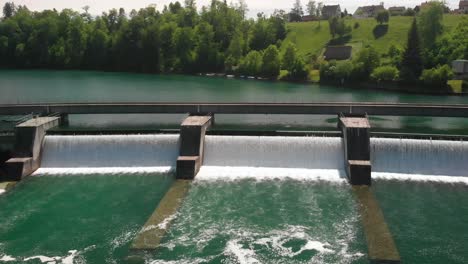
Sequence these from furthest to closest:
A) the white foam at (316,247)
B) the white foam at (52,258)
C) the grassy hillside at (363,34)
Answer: the grassy hillside at (363,34) < the white foam at (316,247) < the white foam at (52,258)

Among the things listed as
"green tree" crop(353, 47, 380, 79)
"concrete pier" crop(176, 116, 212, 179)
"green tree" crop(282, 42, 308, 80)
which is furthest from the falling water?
"green tree" crop(282, 42, 308, 80)

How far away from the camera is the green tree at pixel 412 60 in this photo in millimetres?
70125

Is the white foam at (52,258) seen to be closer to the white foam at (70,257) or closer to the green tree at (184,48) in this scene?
the white foam at (70,257)

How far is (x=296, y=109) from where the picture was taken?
118 feet

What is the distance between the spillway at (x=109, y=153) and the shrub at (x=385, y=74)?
49852mm

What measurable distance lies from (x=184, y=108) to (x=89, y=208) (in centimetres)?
1360

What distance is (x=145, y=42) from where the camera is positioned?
111250 millimetres

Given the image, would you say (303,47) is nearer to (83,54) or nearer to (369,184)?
(83,54)

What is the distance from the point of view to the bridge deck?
35287 millimetres

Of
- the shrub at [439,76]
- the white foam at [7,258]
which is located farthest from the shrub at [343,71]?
the white foam at [7,258]

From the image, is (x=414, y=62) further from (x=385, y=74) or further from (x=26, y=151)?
(x=26, y=151)

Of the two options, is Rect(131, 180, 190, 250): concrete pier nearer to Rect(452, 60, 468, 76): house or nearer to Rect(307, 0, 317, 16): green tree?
Rect(452, 60, 468, 76): house

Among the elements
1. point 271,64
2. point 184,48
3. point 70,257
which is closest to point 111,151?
point 70,257

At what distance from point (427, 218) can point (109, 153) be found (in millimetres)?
20693
